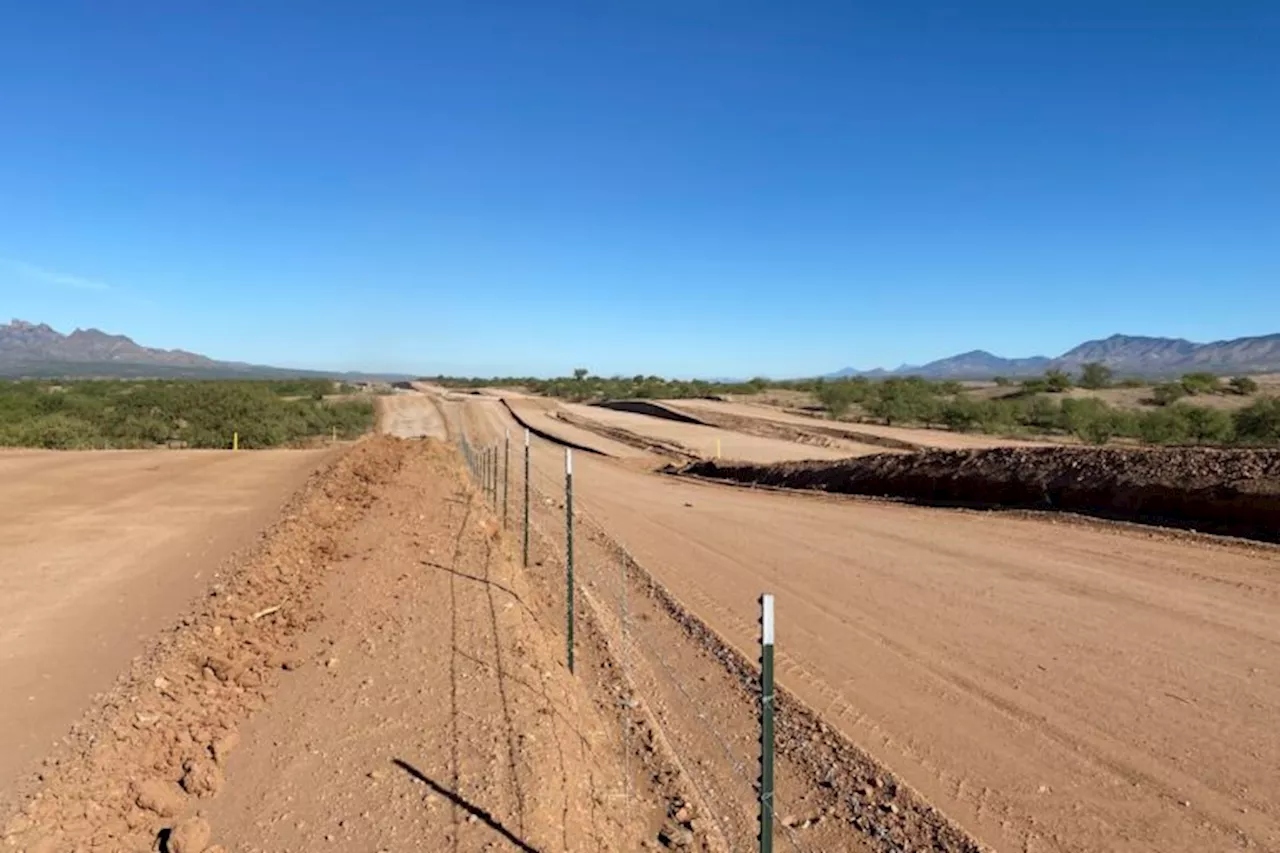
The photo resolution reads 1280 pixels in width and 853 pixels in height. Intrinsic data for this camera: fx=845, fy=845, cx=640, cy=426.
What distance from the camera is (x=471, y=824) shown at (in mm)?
4816

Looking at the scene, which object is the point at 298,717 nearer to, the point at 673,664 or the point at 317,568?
the point at 673,664

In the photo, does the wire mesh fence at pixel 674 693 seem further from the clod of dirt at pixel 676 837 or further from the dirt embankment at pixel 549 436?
the dirt embankment at pixel 549 436

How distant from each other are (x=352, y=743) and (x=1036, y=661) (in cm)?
→ 643

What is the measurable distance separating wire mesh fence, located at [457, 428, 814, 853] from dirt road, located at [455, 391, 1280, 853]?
0.64 m

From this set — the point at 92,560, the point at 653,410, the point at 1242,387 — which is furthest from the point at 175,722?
the point at 1242,387

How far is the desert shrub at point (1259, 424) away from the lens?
1204 inches

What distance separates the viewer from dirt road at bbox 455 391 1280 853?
5738 mm

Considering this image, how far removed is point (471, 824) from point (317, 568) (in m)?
7.30

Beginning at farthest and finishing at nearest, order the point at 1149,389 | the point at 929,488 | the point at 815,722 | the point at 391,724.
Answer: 1. the point at 1149,389
2. the point at 929,488
3. the point at 815,722
4. the point at 391,724

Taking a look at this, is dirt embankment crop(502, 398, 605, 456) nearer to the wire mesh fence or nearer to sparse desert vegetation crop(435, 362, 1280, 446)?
sparse desert vegetation crop(435, 362, 1280, 446)

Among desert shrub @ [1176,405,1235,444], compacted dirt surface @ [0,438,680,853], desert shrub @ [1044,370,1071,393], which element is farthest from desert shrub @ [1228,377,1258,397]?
compacted dirt surface @ [0,438,680,853]

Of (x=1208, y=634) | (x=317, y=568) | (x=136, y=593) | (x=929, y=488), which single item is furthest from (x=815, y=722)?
(x=929, y=488)

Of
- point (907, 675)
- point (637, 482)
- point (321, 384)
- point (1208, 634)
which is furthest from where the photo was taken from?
point (321, 384)

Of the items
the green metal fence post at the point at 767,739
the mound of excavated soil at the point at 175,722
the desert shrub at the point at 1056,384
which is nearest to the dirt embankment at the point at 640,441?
the mound of excavated soil at the point at 175,722
